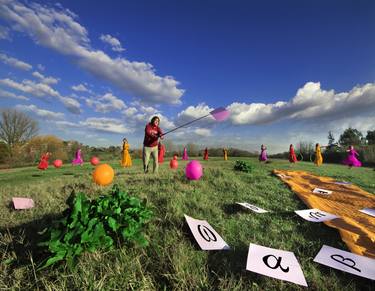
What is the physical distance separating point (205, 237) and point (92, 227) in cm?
136

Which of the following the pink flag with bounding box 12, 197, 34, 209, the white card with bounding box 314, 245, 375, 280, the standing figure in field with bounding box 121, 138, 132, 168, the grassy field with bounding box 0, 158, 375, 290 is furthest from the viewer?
the standing figure in field with bounding box 121, 138, 132, 168

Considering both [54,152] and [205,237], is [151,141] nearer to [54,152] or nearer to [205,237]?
[205,237]

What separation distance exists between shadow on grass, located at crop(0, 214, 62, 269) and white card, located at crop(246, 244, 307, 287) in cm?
206

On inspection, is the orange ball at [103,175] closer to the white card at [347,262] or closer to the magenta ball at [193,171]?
the magenta ball at [193,171]

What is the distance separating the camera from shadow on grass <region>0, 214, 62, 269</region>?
8.31 feet

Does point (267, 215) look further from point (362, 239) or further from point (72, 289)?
point (72, 289)

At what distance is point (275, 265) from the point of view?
244 cm

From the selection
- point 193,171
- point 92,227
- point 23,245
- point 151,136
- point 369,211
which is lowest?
point 23,245

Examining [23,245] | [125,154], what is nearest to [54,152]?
[125,154]

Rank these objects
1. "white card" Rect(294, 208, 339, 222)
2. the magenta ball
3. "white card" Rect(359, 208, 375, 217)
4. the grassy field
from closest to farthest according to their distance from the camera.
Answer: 1. the grassy field
2. "white card" Rect(294, 208, 339, 222)
3. "white card" Rect(359, 208, 375, 217)
4. the magenta ball

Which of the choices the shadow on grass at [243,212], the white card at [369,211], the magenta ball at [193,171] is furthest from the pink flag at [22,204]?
the white card at [369,211]

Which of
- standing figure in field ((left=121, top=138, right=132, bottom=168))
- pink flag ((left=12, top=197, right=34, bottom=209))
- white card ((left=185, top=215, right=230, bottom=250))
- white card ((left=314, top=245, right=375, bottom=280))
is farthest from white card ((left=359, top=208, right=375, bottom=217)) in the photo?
standing figure in field ((left=121, top=138, right=132, bottom=168))

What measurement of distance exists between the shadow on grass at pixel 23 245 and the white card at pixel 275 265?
206 cm

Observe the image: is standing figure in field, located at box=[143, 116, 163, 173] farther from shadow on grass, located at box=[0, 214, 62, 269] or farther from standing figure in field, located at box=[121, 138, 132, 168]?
standing figure in field, located at box=[121, 138, 132, 168]
